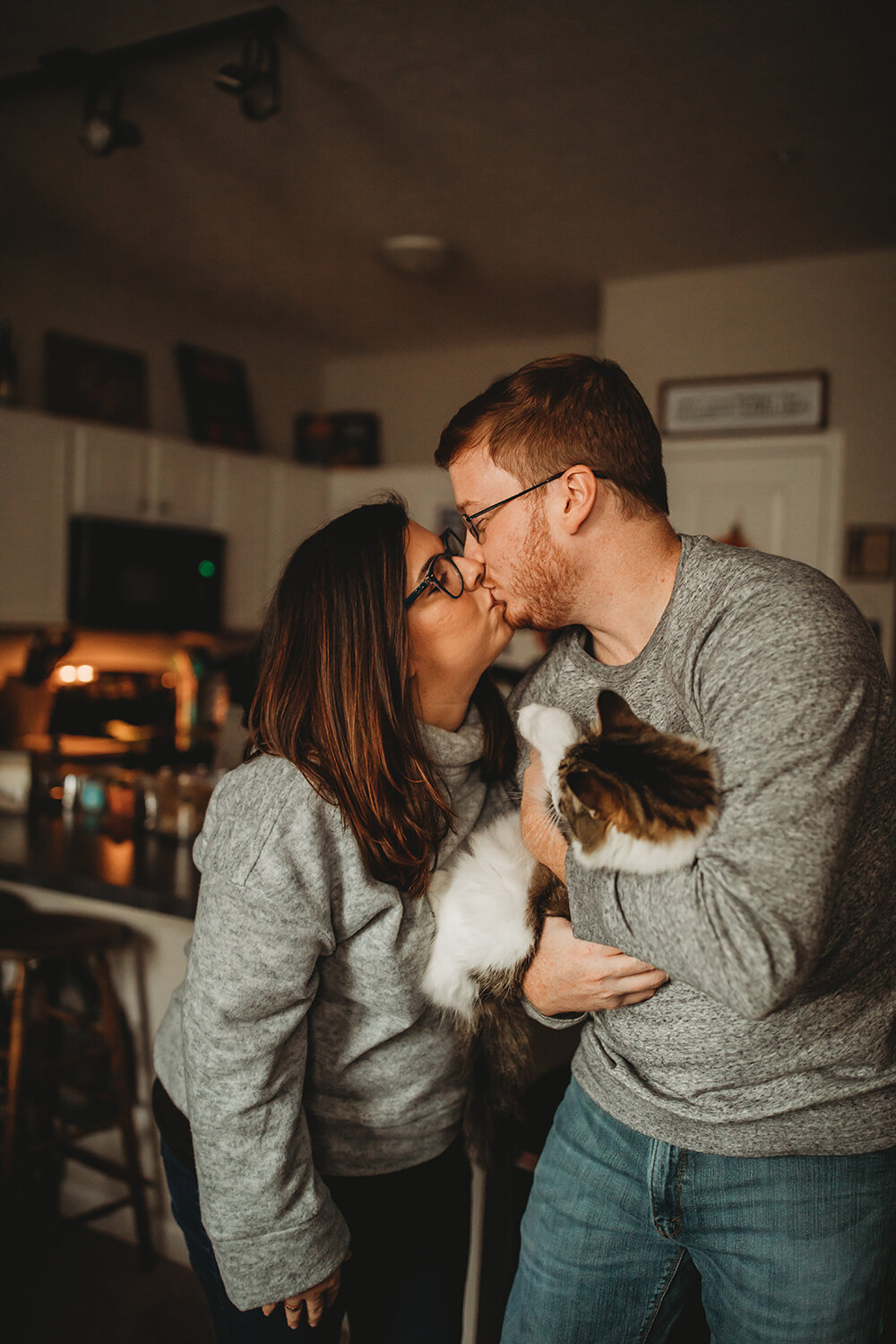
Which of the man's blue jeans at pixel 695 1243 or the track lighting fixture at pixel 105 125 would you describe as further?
the track lighting fixture at pixel 105 125

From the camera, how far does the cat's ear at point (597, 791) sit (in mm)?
974

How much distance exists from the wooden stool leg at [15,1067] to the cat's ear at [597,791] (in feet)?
6.37

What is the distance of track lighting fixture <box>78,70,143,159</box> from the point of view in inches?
109

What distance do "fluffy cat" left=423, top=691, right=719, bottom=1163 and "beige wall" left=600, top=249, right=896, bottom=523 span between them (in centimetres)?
342

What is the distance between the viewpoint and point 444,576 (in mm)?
1353

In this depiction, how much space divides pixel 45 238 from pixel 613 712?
431 cm

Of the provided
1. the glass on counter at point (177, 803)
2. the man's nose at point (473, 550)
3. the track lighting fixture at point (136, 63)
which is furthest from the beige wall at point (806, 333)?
the man's nose at point (473, 550)

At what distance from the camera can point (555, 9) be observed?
A: 2453 mm

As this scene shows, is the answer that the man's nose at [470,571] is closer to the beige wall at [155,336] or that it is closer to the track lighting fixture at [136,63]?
the track lighting fixture at [136,63]

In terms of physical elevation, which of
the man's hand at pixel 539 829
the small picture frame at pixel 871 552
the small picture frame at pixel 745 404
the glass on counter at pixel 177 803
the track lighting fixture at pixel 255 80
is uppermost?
the track lighting fixture at pixel 255 80

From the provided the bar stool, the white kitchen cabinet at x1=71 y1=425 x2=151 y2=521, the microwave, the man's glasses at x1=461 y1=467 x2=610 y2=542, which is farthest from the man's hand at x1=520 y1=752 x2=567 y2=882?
the white kitchen cabinet at x1=71 y1=425 x2=151 y2=521

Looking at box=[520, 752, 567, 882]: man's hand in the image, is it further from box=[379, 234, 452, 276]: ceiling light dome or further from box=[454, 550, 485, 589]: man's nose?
box=[379, 234, 452, 276]: ceiling light dome

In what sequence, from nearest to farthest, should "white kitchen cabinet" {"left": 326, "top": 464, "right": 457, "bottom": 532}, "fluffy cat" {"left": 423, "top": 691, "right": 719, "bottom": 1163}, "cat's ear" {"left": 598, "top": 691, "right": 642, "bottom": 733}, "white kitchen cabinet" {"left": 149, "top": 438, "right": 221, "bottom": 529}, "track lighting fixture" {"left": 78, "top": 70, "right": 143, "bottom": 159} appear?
"fluffy cat" {"left": 423, "top": 691, "right": 719, "bottom": 1163} → "cat's ear" {"left": 598, "top": 691, "right": 642, "bottom": 733} → "track lighting fixture" {"left": 78, "top": 70, "right": 143, "bottom": 159} → "white kitchen cabinet" {"left": 149, "top": 438, "right": 221, "bottom": 529} → "white kitchen cabinet" {"left": 326, "top": 464, "right": 457, "bottom": 532}

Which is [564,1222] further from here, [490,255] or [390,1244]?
[490,255]
